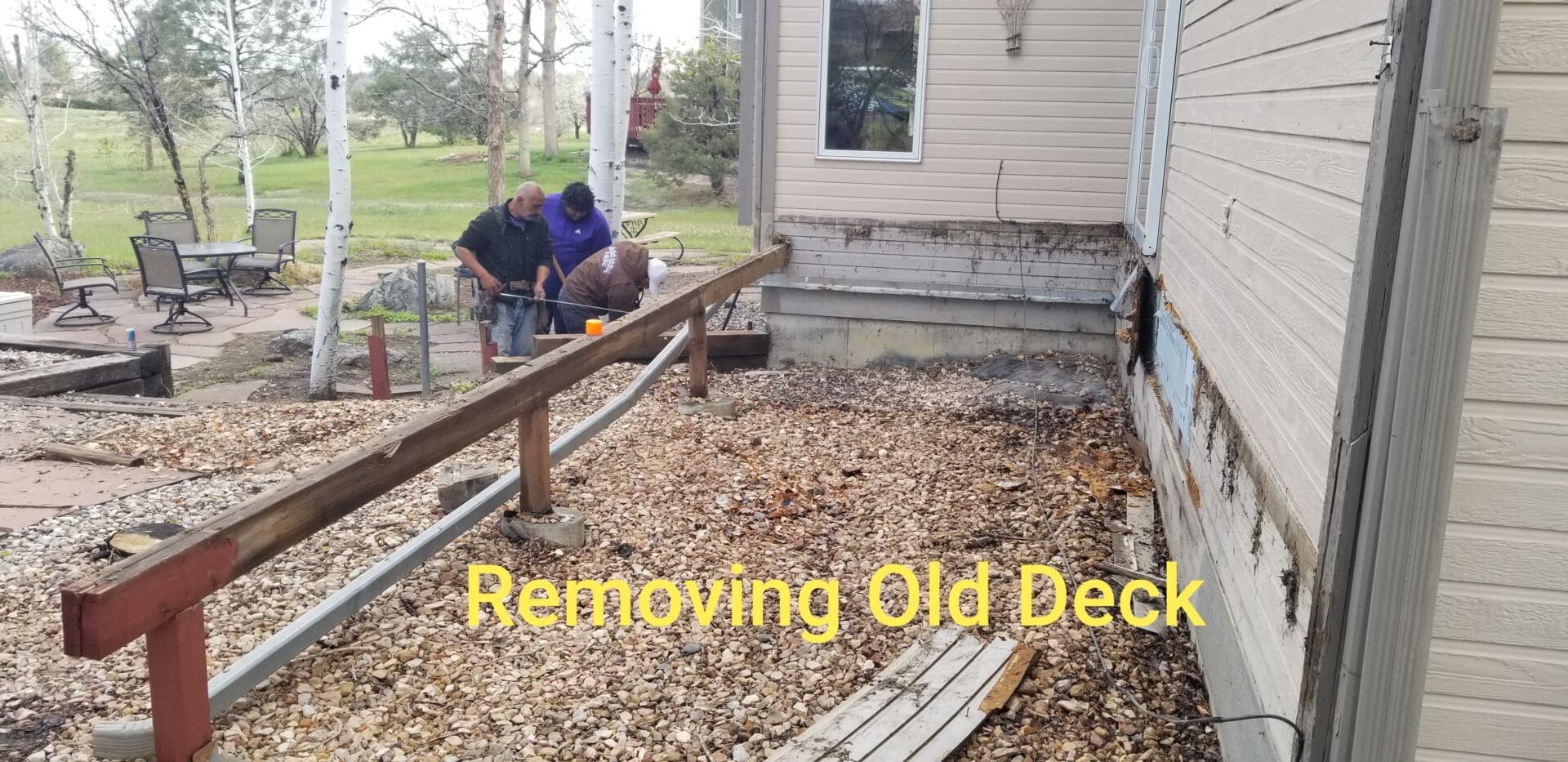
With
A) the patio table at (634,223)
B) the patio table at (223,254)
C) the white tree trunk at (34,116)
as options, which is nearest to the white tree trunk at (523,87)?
the patio table at (634,223)

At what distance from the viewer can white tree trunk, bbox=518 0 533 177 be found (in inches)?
1126

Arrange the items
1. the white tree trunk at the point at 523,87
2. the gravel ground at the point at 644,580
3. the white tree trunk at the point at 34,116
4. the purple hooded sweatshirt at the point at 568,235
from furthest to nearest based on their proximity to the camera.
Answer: the white tree trunk at the point at 523,87 → the white tree trunk at the point at 34,116 → the purple hooded sweatshirt at the point at 568,235 → the gravel ground at the point at 644,580

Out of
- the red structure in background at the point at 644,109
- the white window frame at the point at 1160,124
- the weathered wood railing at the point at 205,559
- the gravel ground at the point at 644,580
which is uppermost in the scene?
the red structure in background at the point at 644,109

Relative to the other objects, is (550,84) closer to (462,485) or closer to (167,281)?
(167,281)

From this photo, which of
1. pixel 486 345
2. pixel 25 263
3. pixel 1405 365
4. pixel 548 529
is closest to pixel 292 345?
pixel 486 345

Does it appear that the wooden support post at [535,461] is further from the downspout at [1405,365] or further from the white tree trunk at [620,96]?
the white tree trunk at [620,96]

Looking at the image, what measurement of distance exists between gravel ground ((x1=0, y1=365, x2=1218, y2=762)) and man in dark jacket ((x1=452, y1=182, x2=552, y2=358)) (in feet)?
6.94

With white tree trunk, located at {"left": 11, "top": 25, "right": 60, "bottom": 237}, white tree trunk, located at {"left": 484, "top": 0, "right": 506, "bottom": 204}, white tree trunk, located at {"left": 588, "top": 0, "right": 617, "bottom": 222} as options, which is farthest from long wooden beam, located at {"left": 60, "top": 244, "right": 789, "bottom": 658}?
white tree trunk, located at {"left": 484, "top": 0, "right": 506, "bottom": 204}

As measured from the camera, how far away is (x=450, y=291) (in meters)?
15.0

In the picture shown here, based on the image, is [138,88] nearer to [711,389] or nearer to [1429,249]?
[711,389]

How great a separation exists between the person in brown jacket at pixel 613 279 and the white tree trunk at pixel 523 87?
21.2 m

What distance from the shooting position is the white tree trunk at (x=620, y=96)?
38.0 feet

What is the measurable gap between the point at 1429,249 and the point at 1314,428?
640 mm

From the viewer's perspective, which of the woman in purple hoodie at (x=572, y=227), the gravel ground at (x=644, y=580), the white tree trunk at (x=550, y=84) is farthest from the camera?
the white tree trunk at (x=550, y=84)
